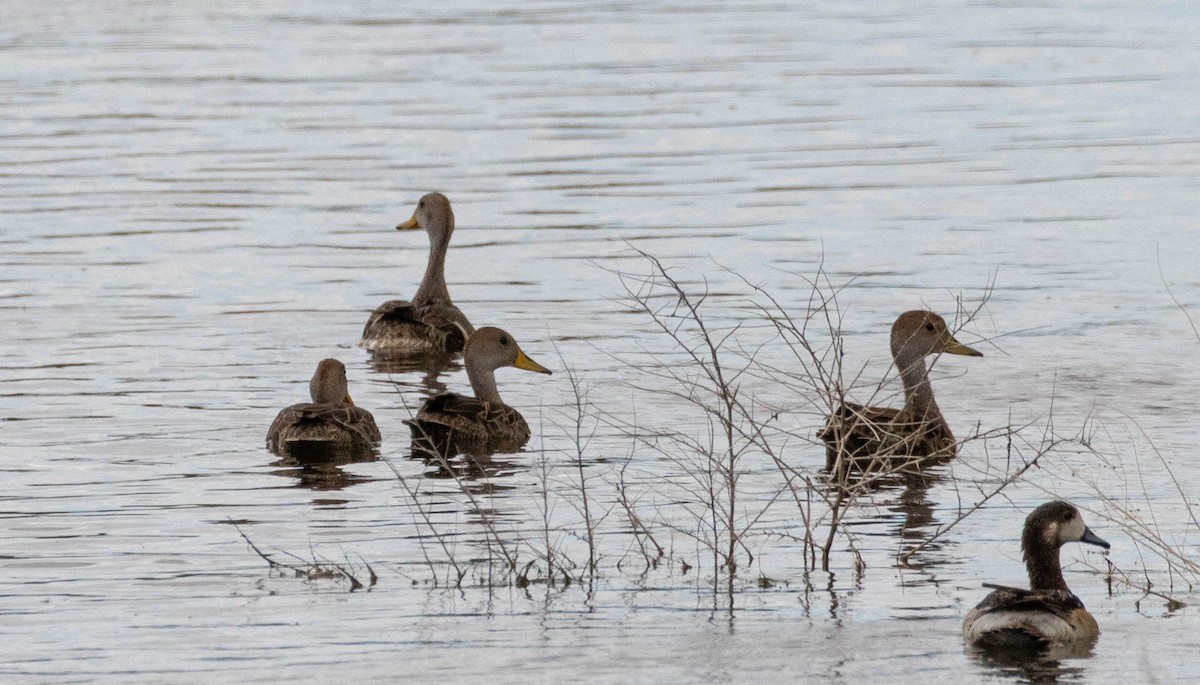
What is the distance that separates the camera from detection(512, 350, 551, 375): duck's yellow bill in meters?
14.5

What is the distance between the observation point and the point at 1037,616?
859 cm

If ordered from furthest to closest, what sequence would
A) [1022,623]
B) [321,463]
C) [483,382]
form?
[483,382] → [321,463] → [1022,623]

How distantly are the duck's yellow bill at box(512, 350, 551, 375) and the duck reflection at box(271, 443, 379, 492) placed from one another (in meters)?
1.75

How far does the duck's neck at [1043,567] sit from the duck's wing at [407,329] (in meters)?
8.19

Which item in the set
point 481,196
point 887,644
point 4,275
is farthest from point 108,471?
point 481,196

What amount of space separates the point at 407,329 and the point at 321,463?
163 inches

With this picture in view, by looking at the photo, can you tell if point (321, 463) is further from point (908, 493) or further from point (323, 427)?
point (908, 493)

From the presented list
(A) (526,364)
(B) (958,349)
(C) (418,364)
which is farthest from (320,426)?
(B) (958,349)

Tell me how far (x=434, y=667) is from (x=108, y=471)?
173 inches

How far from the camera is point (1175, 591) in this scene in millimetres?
9578

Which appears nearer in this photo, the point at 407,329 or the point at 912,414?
the point at 912,414

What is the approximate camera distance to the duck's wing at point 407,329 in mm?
16656

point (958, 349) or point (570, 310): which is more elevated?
point (570, 310)

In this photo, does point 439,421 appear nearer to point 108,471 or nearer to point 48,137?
point 108,471
